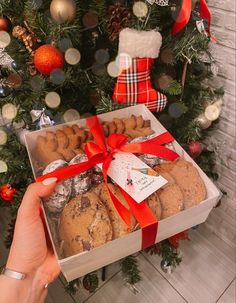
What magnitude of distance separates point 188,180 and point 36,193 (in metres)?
0.38

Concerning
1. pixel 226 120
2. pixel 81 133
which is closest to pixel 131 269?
pixel 81 133

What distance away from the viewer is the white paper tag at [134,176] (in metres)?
0.64

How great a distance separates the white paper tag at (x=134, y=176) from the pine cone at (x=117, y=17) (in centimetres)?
36

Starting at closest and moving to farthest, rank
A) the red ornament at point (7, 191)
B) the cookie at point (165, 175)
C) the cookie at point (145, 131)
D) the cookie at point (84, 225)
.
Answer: the cookie at point (84, 225), the cookie at point (165, 175), the cookie at point (145, 131), the red ornament at point (7, 191)

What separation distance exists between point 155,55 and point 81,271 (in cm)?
62

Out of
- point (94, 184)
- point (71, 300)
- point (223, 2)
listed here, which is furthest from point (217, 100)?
point (71, 300)

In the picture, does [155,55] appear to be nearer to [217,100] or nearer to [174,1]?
[174,1]

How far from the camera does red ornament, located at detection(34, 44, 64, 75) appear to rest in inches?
27.4

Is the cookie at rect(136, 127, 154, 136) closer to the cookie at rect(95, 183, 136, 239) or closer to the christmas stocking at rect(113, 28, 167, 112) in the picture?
the christmas stocking at rect(113, 28, 167, 112)

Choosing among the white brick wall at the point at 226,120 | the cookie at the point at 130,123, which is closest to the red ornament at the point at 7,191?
the cookie at the point at 130,123

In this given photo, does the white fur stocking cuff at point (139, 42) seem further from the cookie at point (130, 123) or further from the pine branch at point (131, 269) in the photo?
the pine branch at point (131, 269)

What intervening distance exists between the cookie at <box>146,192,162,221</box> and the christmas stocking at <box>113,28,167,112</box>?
14.0 inches

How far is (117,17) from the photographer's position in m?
0.75

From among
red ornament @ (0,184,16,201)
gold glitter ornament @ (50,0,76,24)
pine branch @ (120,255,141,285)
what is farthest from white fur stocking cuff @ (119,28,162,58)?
pine branch @ (120,255,141,285)
